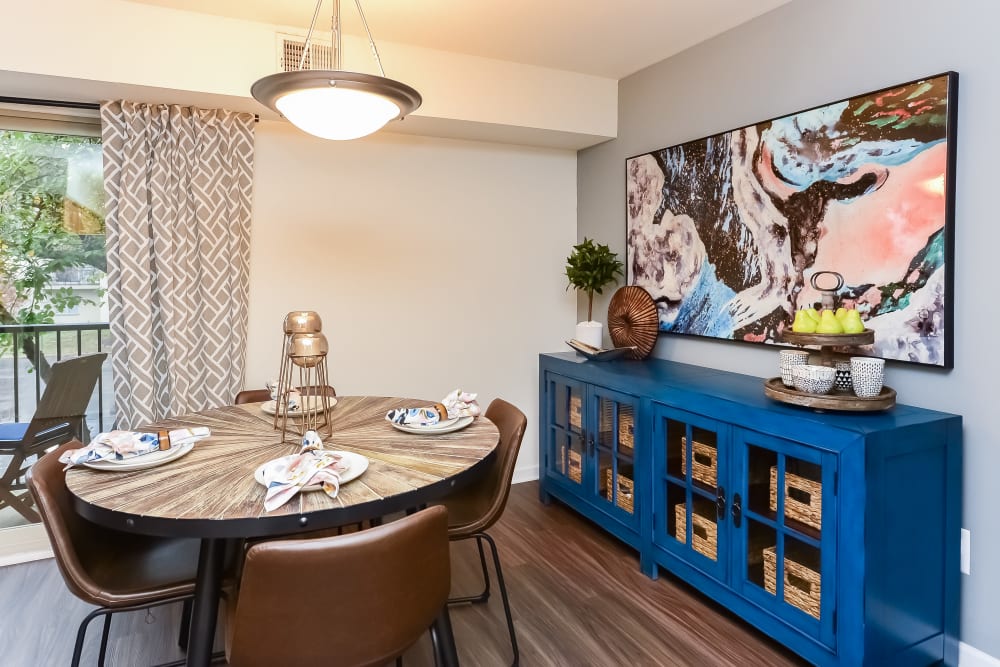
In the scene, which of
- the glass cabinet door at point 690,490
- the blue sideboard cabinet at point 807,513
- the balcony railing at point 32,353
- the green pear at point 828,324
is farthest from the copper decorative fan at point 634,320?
the balcony railing at point 32,353

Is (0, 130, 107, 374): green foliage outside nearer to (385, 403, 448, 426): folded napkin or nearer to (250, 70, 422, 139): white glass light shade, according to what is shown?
(250, 70, 422, 139): white glass light shade

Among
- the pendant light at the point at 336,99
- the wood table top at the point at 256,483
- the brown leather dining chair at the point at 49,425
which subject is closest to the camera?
the wood table top at the point at 256,483

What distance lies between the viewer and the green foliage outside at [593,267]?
349cm

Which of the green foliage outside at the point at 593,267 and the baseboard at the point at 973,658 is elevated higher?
the green foliage outside at the point at 593,267

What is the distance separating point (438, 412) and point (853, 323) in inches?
55.7

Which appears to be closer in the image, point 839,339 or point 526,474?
point 839,339

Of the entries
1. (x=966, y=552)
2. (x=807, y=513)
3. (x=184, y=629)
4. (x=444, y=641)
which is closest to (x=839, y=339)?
(x=807, y=513)

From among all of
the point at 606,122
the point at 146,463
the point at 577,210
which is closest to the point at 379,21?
the point at 606,122

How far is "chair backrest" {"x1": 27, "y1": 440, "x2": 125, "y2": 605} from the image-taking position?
153 cm

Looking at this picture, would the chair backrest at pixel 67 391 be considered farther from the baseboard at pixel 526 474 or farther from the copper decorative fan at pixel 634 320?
the copper decorative fan at pixel 634 320

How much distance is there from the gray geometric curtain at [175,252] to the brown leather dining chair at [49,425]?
256 millimetres

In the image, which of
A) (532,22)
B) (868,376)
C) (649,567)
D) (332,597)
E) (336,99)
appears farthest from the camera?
(532,22)

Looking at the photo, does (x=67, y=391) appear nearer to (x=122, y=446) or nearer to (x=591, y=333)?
(x=122, y=446)

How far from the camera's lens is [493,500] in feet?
6.89
